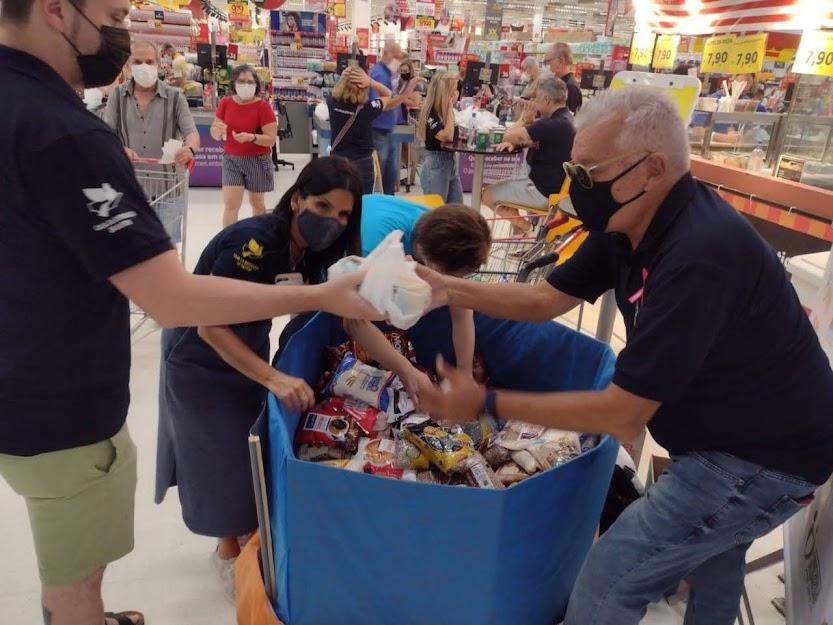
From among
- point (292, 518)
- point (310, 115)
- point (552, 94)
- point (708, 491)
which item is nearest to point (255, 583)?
point (292, 518)

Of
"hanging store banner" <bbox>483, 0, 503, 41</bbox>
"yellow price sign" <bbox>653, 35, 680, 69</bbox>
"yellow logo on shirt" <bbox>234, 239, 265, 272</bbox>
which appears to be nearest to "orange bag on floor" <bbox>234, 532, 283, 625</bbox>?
"yellow logo on shirt" <bbox>234, 239, 265, 272</bbox>

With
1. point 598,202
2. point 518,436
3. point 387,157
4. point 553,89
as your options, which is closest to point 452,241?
point 518,436

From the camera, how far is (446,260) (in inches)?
89.9

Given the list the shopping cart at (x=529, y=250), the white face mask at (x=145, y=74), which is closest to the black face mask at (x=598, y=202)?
the shopping cart at (x=529, y=250)

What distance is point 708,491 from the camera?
146 cm

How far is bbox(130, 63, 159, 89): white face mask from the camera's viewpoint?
4.22 m

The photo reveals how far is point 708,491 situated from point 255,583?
4.21ft

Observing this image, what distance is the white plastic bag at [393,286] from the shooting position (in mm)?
1492

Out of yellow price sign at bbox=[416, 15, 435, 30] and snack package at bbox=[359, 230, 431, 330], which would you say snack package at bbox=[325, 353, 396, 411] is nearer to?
snack package at bbox=[359, 230, 431, 330]

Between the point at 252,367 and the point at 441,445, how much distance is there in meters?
0.62

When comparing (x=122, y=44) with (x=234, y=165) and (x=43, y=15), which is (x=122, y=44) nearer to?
(x=43, y=15)

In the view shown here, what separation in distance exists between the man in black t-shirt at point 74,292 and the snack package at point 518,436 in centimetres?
85

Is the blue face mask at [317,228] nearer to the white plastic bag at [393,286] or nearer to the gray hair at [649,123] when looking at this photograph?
the white plastic bag at [393,286]

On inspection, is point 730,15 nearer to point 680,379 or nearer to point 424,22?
point 680,379
